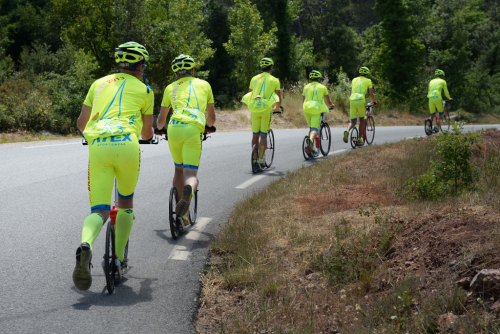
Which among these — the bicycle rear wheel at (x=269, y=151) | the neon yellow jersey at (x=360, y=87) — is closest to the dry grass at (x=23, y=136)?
the bicycle rear wheel at (x=269, y=151)

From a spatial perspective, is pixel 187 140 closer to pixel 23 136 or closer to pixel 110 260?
pixel 110 260

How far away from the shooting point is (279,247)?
5.39 m

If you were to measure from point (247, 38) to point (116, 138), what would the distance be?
29.8m

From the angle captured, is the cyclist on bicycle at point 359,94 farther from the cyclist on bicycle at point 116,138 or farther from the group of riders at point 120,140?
the cyclist on bicycle at point 116,138

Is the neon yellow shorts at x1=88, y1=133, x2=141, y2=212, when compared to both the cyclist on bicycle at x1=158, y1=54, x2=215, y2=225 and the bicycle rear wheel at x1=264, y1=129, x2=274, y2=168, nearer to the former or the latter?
the cyclist on bicycle at x1=158, y1=54, x2=215, y2=225

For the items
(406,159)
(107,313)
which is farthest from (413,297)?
(406,159)

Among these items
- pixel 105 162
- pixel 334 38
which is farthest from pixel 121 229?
pixel 334 38

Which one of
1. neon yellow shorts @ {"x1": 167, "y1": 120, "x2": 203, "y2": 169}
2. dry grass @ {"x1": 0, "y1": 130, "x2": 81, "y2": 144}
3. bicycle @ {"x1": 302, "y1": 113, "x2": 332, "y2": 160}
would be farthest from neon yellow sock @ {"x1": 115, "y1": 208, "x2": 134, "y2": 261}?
dry grass @ {"x1": 0, "y1": 130, "x2": 81, "y2": 144}

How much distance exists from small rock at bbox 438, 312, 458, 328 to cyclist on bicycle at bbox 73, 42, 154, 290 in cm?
249

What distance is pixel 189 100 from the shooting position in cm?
611

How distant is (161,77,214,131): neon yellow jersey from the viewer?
19.9 feet

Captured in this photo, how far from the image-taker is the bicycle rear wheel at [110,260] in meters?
4.26

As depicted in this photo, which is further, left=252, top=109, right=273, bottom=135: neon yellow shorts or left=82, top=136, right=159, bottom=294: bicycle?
left=252, top=109, right=273, bottom=135: neon yellow shorts

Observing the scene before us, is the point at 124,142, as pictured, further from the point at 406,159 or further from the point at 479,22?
the point at 479,22
